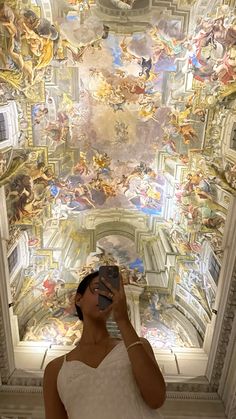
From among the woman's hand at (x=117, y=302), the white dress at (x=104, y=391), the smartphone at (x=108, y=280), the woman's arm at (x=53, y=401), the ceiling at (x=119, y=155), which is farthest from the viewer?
the ceiling at (x=119, y=155)

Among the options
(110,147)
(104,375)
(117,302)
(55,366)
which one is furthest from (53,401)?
(110,147)

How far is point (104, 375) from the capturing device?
2936 millimetres

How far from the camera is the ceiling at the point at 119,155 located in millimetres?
10523

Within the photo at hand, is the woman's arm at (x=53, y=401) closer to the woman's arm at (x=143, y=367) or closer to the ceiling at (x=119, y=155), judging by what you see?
the woman's arm at (x=143, y=367)

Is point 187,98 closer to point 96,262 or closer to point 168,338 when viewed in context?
point 96,262

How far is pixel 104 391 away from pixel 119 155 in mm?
11119

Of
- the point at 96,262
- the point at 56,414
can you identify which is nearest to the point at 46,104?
the point at 96,262

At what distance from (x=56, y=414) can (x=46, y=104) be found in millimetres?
10027

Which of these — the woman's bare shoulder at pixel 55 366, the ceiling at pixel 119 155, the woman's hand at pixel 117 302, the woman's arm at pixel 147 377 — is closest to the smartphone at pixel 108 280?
the woman's hand at pixel 117 302

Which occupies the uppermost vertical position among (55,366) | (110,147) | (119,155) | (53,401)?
(55,366)

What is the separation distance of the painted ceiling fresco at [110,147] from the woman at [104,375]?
758 centimetres

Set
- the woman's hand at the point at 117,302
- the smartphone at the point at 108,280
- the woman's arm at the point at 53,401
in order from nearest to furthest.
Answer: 1. the woman's hand at the point at 117,302
2. the smartphone at the point at 108,280
3. the woman's arm at the point at 53,401

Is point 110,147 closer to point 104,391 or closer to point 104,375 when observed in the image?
point 104,375

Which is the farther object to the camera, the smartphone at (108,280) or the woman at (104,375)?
the smartphone at (108,280)
